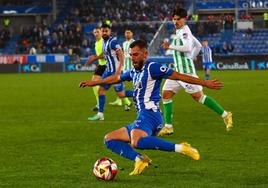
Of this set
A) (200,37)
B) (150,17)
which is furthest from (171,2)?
(200,37)

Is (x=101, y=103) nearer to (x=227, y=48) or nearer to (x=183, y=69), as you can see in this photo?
(x=183, y=69)

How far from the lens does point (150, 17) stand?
2077 inches

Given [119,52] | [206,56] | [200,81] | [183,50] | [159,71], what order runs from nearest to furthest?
[200,81], [159,71], [183,50], [119,52], [206,56]

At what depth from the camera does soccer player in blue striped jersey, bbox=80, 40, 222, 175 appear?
825 centimetres

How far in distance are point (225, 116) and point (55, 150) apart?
385 centimetres

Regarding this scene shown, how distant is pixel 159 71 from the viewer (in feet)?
27.6

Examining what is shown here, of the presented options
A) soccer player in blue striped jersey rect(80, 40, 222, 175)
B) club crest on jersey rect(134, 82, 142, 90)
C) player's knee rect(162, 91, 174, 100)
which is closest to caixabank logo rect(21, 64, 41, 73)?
player's knee rect(162, 91, 174, 100)

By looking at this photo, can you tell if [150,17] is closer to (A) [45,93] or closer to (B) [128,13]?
(B) [128,13]

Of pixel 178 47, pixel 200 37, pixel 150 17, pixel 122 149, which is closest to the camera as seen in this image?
pixel 122 149

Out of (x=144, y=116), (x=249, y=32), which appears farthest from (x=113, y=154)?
(x=249, y=32)

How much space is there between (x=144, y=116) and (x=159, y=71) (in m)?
0.64

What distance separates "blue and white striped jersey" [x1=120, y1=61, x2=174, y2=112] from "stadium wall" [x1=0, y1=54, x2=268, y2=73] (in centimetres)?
3298

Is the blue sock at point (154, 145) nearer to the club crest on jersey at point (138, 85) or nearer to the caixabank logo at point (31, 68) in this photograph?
the club crest on jersey at point (138, 85)

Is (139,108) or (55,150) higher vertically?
(139,108)
